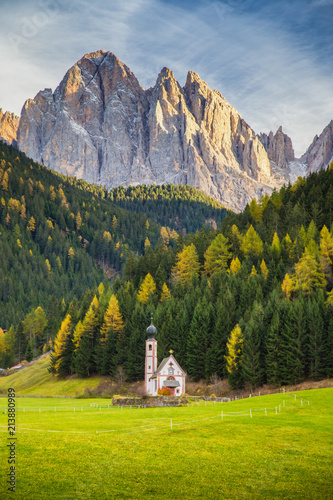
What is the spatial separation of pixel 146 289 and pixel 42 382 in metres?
29.3

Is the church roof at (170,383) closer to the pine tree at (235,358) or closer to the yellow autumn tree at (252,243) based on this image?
the pine tree at (235,358)

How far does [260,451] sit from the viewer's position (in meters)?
25.7

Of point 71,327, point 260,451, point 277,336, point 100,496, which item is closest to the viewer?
point 100,496

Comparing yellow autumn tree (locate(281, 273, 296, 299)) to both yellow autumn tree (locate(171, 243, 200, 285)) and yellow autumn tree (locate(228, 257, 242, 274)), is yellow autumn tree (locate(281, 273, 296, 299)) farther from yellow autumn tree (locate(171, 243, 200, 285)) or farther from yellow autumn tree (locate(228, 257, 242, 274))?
yellow autumn tree (locate(171, 243, 200, 285))

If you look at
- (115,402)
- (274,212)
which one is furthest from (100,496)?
(274,212)

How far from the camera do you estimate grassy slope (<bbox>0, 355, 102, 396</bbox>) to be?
89500mm

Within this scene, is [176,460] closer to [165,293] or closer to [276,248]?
[276,248]

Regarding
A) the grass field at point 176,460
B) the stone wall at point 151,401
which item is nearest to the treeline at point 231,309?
the stone wall at point 151,401

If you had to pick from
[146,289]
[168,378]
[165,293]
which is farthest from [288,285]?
[146,289]

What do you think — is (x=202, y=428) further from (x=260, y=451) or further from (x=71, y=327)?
(x=71, y=327)

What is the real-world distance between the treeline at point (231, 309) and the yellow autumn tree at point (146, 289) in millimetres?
232

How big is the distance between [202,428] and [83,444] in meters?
9.70

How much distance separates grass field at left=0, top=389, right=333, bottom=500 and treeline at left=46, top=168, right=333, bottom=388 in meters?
37.5

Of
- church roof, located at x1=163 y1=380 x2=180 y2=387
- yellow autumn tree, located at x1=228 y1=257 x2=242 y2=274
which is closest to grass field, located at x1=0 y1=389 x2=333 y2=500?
→ church roof, located at x1=163 y1=380 x2=180 y2=387
